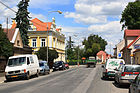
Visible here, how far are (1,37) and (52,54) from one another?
24.7 m

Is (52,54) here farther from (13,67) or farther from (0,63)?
(13,67)

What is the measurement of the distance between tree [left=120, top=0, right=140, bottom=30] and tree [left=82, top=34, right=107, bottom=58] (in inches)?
1960

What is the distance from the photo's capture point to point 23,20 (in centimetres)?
4938

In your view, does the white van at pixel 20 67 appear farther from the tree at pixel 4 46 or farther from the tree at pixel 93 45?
the tree at pixel 93 45

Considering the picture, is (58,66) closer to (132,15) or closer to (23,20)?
(23,20)

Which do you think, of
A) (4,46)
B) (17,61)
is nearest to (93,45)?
(4,46)

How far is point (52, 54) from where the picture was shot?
161ft

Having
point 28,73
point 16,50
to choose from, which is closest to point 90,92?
point 28,73

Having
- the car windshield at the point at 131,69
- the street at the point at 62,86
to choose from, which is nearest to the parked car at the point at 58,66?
the street at the point at 62,86

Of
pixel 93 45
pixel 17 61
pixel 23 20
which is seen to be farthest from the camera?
pixel 93 45

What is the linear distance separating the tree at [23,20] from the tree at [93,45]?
198 feet

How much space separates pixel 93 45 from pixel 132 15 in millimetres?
52331

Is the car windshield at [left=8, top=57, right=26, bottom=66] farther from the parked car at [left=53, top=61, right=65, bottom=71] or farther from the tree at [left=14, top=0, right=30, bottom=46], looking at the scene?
the tree at [left=14, top=0, right=30, bottom=46]

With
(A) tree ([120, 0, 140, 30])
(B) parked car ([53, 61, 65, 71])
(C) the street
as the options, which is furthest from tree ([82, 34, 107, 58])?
(C) the street
